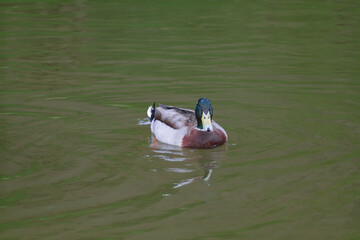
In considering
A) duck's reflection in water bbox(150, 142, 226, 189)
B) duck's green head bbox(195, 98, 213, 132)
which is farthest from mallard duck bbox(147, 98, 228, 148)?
duck's reflection in water bbox(150, 142, 226, 189)

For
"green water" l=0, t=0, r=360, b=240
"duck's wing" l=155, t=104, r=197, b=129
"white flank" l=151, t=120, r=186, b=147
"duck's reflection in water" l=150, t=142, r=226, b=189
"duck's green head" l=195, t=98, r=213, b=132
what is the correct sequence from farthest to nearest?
"duck's wing" l=155, t=104, r=197, b=129 < "white flank" l=151, t=120, r=186, b=147 < "duck's green head" l=195, t=98, r=213, b=132 < "duck's reflection in water" l=150, t=142, r=226, b=189 < "green water" l=0, t=0, r=360, b=240

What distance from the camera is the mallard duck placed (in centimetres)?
1032

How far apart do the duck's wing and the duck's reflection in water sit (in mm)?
393

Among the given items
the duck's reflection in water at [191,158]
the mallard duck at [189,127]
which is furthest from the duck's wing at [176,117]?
the duck's reflection in water at [191,158]

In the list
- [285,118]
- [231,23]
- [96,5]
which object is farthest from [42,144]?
[96,5]

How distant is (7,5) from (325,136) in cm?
1598

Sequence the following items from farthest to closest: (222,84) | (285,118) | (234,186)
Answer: (222,84), (285,118), (234,186)

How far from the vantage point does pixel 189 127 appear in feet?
35.0

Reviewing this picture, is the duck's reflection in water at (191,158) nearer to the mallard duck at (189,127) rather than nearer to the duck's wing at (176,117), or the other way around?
the mallard duck at (189,127)

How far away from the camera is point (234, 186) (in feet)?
28.3

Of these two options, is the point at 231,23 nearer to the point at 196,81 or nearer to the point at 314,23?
the point at 314,23

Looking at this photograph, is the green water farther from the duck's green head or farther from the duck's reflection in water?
the duck's green head

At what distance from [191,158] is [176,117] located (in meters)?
1.20

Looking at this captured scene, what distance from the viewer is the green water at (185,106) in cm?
767
